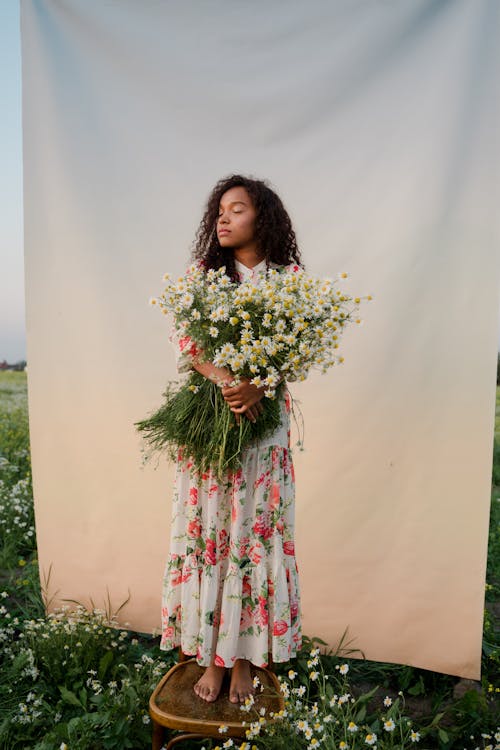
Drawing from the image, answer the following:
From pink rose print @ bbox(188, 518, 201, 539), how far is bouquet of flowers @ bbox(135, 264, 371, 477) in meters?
0.20

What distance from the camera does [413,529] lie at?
2727mm

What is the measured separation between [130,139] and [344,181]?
1.01 metres

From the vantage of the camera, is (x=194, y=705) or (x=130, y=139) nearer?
(x=194, y=705)

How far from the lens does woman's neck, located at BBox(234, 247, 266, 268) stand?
232 cm

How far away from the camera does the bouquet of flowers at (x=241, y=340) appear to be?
6.11 feet

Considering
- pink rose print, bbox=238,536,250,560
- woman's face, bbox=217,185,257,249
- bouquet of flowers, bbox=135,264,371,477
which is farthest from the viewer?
woman's face, bbox=217,185,257,249

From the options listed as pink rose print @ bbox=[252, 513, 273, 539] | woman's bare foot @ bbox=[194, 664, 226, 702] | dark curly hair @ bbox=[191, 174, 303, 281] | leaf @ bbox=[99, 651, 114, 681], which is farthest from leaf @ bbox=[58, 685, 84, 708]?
dark curly hair @ bbox=[191, 174, 303, 281]

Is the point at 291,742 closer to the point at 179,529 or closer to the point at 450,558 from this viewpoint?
the point at 179,529

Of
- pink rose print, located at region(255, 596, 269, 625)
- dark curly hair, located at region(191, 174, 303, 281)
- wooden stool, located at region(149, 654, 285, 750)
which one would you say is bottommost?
wooden stool, located at region(149, 654, 285, 750)

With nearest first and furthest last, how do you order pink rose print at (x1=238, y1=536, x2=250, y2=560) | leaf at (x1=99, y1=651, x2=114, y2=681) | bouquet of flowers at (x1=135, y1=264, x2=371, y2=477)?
1. bouquet of flowers at (x1=135, y1=264, x2=371, y2=477)
2. pink rose print at (x1=238, y1=536, x2=250, y2=560)
3. leaf at (x1=99, y1=651, x2=114, y2=681)

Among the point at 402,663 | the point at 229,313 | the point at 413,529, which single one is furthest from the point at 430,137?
the point at 402,663

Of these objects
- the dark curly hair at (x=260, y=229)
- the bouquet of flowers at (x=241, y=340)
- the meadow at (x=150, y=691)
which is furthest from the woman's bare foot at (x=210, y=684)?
the dark curly hair at (x=260, y=229)

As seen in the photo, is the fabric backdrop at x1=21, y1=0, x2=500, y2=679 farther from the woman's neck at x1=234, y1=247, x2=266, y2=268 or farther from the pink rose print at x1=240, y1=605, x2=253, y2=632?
the pink rose print at x1=240, y1=605, x2=253, y2=632

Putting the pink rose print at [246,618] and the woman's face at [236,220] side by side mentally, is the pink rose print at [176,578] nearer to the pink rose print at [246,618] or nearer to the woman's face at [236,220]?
the pink rose print at [246,618]
